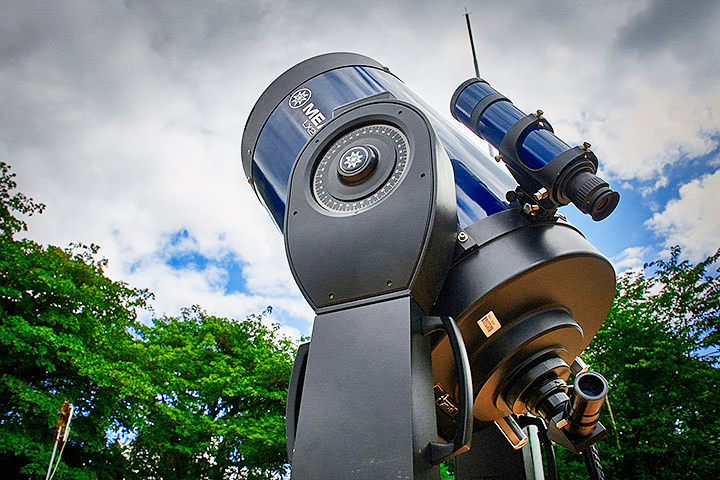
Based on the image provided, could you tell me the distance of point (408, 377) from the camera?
0.98 meters

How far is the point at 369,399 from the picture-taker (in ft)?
3.26

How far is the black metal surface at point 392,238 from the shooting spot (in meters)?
1.12

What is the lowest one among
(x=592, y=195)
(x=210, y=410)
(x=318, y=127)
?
(x=592, y=195)

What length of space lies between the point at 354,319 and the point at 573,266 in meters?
0.64

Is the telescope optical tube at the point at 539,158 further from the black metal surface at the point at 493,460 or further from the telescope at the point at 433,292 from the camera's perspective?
the black metal surface at the point at 493,460

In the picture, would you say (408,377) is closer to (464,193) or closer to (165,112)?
(464,193)

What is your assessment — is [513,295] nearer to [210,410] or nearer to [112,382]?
[112,382]

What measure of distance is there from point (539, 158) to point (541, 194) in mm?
120

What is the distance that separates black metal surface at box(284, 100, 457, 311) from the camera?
1117mm

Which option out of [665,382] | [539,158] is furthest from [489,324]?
[665,382]

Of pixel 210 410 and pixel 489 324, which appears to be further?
pixel 210 410

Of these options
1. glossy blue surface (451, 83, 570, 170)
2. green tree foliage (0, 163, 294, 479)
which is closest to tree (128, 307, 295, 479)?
green tree foliage (0, 163, 294, 479)

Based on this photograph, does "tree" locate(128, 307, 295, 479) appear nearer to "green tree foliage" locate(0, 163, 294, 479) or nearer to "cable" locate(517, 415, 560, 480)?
"green tree foliage" locate(0, 163, 294, 479)

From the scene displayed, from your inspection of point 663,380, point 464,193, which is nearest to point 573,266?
point 464,193
